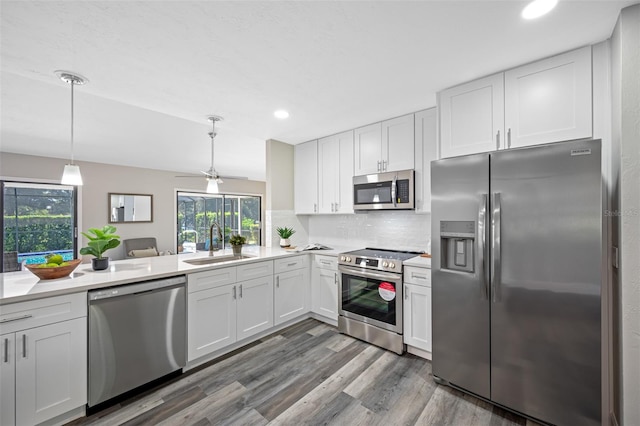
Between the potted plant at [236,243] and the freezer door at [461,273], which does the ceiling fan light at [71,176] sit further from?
the freezer door at [461,273]

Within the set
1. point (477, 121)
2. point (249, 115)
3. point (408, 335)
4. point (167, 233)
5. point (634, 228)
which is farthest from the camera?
point (167, 233)

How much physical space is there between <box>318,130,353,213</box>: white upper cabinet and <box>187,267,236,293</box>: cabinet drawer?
5.18ft

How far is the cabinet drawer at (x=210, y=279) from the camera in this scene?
7.80ft

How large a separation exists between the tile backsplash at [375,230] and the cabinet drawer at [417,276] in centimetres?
55

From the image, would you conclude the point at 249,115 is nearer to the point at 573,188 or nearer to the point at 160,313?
the point at 160,313

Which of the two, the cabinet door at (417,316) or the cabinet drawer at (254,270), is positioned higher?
the cabinet drawer at (254,270)

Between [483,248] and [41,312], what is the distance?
2.91 meters

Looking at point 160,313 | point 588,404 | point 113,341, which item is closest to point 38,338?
point 113,341

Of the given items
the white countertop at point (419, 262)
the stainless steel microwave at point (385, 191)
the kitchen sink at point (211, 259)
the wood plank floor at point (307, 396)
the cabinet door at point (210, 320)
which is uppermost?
the stainless steel microwave at point (385, 191)

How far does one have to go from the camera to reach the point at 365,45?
68.4 inches

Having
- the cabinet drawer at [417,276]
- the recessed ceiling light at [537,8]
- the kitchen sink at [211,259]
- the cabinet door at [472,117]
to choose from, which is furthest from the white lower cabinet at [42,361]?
the recessed ceiling light at [537,8]

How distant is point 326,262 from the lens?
11.0 ft

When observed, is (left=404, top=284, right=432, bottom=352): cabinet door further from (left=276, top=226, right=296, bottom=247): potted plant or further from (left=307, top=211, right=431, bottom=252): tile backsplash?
Answer: (left=276, top=226, right=296, bottom=247): potted plant

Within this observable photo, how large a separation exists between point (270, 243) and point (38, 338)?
244cm
